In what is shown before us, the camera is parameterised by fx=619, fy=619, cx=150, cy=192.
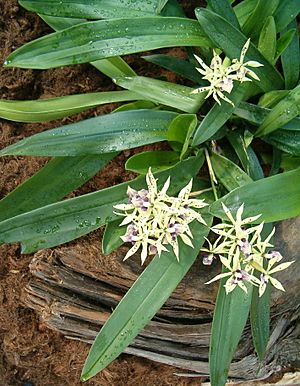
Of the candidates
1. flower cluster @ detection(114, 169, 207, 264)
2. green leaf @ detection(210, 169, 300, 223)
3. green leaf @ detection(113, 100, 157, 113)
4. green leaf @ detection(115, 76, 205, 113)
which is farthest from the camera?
green leaf @ detection(113, 100, 157, 113)

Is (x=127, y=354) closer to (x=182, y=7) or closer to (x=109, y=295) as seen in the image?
(x=109, y=295)

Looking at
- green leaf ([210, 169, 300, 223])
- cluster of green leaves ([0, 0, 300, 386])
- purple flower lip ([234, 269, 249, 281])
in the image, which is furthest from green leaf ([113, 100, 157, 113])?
purple flower lip ([234, 269, 249, 281])

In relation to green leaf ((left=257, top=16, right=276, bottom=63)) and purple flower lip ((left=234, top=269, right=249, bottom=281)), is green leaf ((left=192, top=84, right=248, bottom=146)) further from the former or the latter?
purple flower lip ((left=234, top=269, right=249, bottom=281))

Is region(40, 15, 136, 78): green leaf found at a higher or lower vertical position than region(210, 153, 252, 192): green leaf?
higher

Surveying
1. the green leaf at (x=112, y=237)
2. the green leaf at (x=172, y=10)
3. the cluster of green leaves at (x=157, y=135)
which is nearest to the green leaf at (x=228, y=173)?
the cluster of green leaves at (x=157, y=135)

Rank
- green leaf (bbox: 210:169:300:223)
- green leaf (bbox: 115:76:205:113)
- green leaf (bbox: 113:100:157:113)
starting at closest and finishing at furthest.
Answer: green leaf (bbox: 210:169:300:223)
green leaf (bbox: 115:76:205:113)
green leaf (bbox: 113:100:157:113)

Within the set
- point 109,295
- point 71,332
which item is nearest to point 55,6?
point 109,295

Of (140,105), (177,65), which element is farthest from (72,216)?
(177,65)
